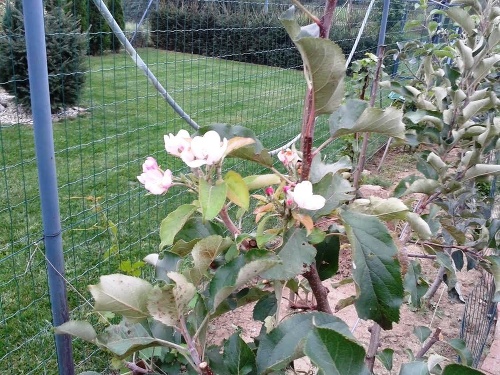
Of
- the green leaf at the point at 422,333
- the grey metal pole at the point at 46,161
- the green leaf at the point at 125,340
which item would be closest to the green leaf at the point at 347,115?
the green leaf at the point at 125,340

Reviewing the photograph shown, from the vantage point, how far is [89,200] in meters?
3.83

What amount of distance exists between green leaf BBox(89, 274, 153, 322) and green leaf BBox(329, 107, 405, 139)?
18.6 inches

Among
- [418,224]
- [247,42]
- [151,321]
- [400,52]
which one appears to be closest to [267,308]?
[151,321]

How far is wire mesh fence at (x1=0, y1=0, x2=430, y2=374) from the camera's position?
269cm

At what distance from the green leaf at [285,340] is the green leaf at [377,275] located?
0.09 m

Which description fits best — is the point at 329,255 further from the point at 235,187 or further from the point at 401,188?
the point at 401,188

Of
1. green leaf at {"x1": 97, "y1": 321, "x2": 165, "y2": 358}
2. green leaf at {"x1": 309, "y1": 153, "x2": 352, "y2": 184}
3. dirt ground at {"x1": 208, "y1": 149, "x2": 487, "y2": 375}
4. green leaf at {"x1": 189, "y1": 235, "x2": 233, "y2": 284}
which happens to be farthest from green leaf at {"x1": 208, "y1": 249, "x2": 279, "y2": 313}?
dirt ground at {"x1": 208, "y1": 149, "x2": 487, "y2": 375}

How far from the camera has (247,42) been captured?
527cm

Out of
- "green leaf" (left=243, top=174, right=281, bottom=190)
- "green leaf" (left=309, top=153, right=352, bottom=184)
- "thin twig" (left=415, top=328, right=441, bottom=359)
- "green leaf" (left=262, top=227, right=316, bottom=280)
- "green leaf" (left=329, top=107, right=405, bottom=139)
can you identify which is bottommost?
"thin twig" (left=415, top=328, right=441, bottom=359)

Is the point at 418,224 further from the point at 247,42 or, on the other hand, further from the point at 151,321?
the point at 247,42

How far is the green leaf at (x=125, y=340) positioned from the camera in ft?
2.87

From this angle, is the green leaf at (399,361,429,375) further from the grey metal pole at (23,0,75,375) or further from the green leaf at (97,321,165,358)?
the grey metal pole at (23,0,75,375)

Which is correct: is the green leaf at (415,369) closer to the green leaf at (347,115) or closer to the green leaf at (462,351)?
the green leaf at (347,115)

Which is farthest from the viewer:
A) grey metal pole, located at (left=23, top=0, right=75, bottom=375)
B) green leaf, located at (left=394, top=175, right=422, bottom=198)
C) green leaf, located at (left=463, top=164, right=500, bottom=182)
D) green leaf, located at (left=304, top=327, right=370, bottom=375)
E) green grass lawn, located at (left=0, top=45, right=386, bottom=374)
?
green grass lawn, located at (left=0, top=45, right=386, bottom=374)
